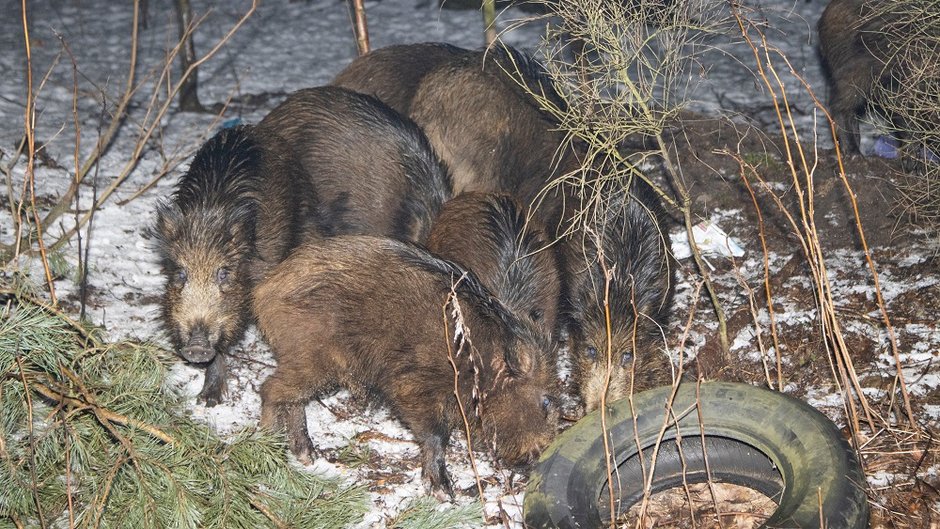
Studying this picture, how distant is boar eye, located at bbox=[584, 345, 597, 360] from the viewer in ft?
16.2

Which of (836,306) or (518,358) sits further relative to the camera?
(836,306)

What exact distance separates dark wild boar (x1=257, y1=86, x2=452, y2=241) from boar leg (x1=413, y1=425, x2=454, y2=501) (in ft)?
5.26

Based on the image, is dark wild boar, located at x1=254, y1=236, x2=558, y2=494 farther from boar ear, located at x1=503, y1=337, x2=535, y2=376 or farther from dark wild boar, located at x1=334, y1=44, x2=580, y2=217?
dark wild boar, located at x1=334, y1=44, x2=580, y2=217

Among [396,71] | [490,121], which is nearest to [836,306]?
[490,121]

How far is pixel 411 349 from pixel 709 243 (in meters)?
2.48

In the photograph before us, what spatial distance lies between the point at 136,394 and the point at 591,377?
203 cm

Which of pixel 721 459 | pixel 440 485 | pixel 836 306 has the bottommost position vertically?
pixel 440 485

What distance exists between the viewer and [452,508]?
4148 millimetres

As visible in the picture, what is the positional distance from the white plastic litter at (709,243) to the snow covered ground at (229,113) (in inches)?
5.9

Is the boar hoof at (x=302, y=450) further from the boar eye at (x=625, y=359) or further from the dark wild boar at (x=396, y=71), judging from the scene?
the dark wild boar at (x=396, y=71)

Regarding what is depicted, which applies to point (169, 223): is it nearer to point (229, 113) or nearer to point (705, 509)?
point (705, 509)

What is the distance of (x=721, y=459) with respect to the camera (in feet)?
14.4

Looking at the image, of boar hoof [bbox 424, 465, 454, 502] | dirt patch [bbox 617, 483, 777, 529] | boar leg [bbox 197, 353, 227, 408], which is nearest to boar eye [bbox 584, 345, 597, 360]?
dirt patch [bbox 617, 483, 777, 529]

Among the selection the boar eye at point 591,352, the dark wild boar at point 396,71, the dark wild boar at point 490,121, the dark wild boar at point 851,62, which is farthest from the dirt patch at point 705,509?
the dark wild boar at point 396,71
